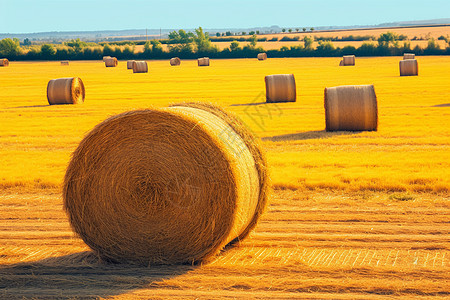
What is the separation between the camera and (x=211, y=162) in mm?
6465

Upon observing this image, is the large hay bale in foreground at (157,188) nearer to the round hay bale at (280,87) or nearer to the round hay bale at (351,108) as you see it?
the round hay bale at (351,108)

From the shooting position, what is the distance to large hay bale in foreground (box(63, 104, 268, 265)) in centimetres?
647

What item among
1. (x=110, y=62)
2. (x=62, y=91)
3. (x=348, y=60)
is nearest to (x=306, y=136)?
(x=62, y=91)

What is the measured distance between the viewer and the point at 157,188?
6.62m

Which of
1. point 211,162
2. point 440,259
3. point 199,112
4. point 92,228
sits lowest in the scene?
point 440,259

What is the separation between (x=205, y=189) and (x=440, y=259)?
2540 millimetres

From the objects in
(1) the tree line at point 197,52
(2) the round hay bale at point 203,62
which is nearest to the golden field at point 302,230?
(2) the round hay bale at point 203,62

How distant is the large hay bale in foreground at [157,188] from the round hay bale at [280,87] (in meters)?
18.0

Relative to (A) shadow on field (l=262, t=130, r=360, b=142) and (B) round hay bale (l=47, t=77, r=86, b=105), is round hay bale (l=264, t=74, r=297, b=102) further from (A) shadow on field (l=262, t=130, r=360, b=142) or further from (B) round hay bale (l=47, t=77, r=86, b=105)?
(B) round hay bale (l=47, t=77, r=86, b=105)

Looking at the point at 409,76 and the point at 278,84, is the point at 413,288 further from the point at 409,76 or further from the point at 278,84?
the point at 409,76

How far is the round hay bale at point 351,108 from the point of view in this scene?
52.5 feet

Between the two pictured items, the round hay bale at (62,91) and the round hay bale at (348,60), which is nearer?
the round hay bale at (62,91)

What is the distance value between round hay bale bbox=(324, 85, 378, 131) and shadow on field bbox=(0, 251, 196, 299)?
10343mm

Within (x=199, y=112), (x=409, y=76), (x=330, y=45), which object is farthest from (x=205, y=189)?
(x=330, y=45)
